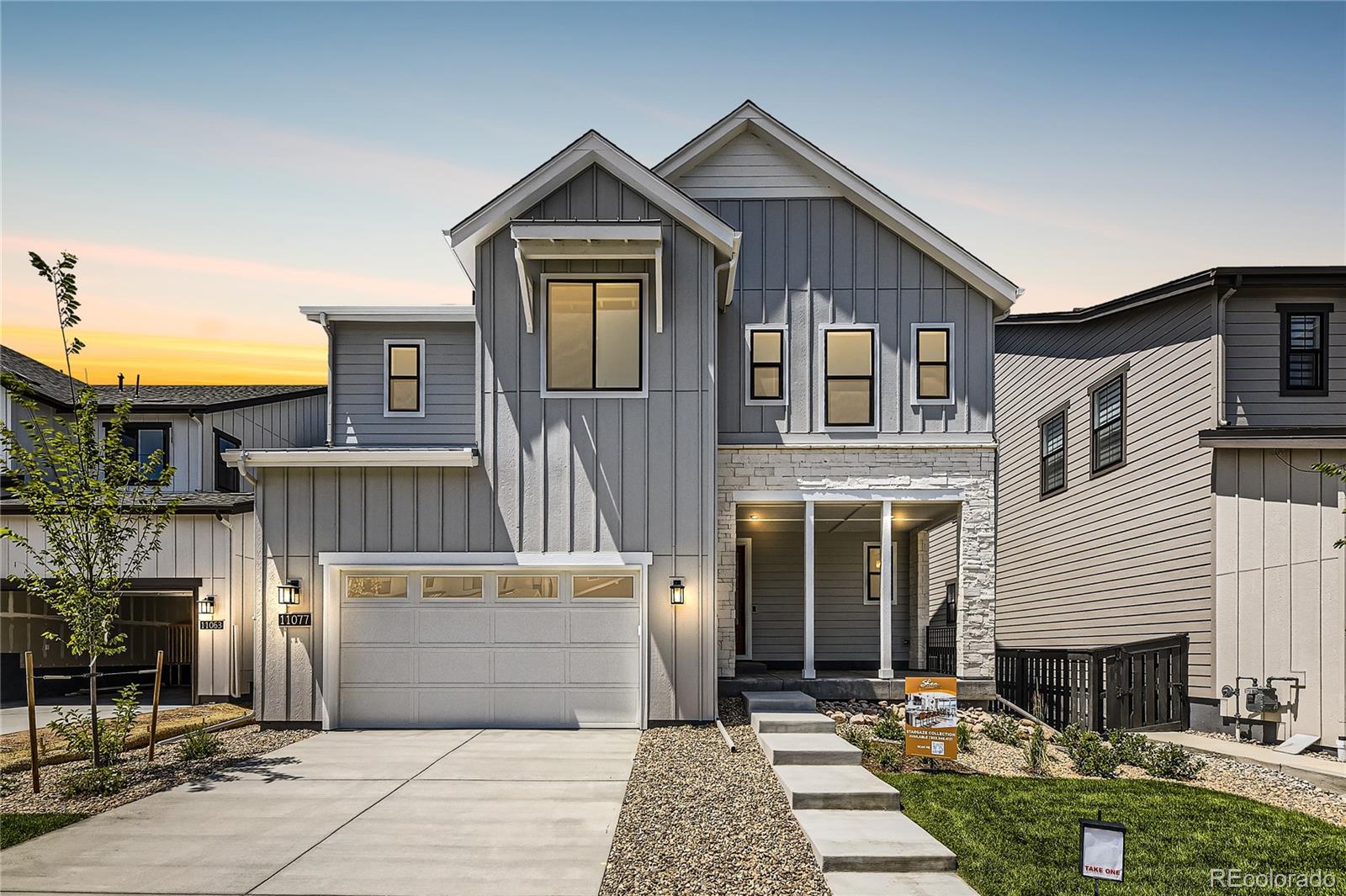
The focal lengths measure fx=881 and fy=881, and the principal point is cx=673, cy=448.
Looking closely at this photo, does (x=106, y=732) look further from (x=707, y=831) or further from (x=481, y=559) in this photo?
(x=707, y=831)

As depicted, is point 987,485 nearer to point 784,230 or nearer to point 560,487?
point 784,230

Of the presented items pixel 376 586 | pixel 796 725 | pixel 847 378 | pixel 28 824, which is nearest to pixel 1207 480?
pixel 847 378

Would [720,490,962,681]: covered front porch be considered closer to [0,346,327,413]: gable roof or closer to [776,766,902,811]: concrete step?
[776,766,902,811]: concrete step

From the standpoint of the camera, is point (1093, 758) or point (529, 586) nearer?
point (1093, 758)

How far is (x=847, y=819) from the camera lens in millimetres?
7488

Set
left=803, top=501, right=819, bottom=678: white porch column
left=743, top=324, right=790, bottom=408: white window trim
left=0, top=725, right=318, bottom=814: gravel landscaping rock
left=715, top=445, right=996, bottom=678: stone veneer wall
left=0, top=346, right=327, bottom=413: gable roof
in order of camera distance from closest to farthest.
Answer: left=0, top=725, right=318, bottom=814: gravel landscaping rock < left=803, top=501, right=819, bottom=678: white porch column < left=715, top=445, right=996, bottom=678: stone veneer wall < left=743, top=324, right=790, bottom=408: white window trim < left=0, top=346, right=327, bottom=413: gable roof

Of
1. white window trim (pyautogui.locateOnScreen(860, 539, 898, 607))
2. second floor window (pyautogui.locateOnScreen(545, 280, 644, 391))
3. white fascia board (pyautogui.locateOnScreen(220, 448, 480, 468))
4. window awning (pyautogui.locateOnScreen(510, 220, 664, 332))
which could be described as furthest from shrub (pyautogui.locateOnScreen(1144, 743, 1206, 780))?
white fascia board (pyautogui.locateOnScreen(220, 448, 480, 468))

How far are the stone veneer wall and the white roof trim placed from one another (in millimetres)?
5878

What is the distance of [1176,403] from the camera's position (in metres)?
13.9

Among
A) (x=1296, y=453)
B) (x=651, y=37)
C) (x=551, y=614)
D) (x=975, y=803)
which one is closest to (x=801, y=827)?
(x=975, y=803)

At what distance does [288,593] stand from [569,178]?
22.6 feet

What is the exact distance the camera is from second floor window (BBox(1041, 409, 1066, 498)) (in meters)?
17.9

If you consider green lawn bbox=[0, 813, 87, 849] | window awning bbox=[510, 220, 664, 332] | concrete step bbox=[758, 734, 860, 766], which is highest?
window awning bbox=[510, 220, 664, 332]

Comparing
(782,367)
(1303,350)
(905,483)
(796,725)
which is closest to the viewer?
(796,725)
